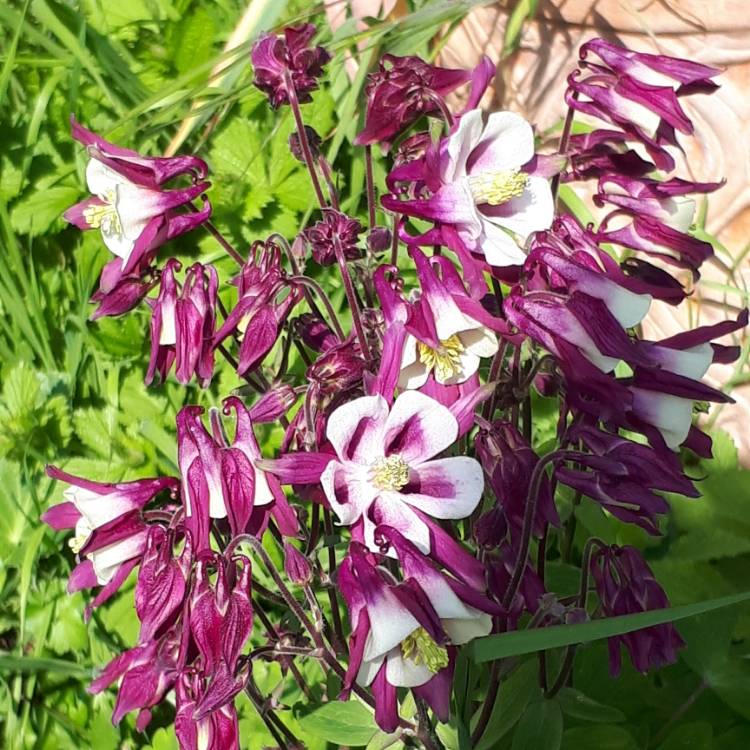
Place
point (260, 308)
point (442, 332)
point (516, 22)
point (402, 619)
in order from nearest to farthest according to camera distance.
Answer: point (402, 619), point (442, 332), point (260, 308), point (516, 22)

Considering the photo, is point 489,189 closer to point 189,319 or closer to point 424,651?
point 189,319

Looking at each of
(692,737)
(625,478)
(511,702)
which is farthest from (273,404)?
(692,737)

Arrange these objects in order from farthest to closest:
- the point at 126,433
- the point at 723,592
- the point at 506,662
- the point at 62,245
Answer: the point at 62,245, the point at 126,433, the point at 723,592, the point at 506,662

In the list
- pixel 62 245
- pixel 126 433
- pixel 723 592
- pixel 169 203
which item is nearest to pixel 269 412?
pixel 169 203

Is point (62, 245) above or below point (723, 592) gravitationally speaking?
above

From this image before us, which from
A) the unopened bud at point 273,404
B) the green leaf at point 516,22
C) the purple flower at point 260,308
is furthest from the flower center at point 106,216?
the green leaf at point 516,22

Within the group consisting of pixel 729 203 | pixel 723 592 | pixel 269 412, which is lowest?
pixel 723 592

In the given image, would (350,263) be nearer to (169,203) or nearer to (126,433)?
(169,203)

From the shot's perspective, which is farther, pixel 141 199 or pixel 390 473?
pixel 141 199
